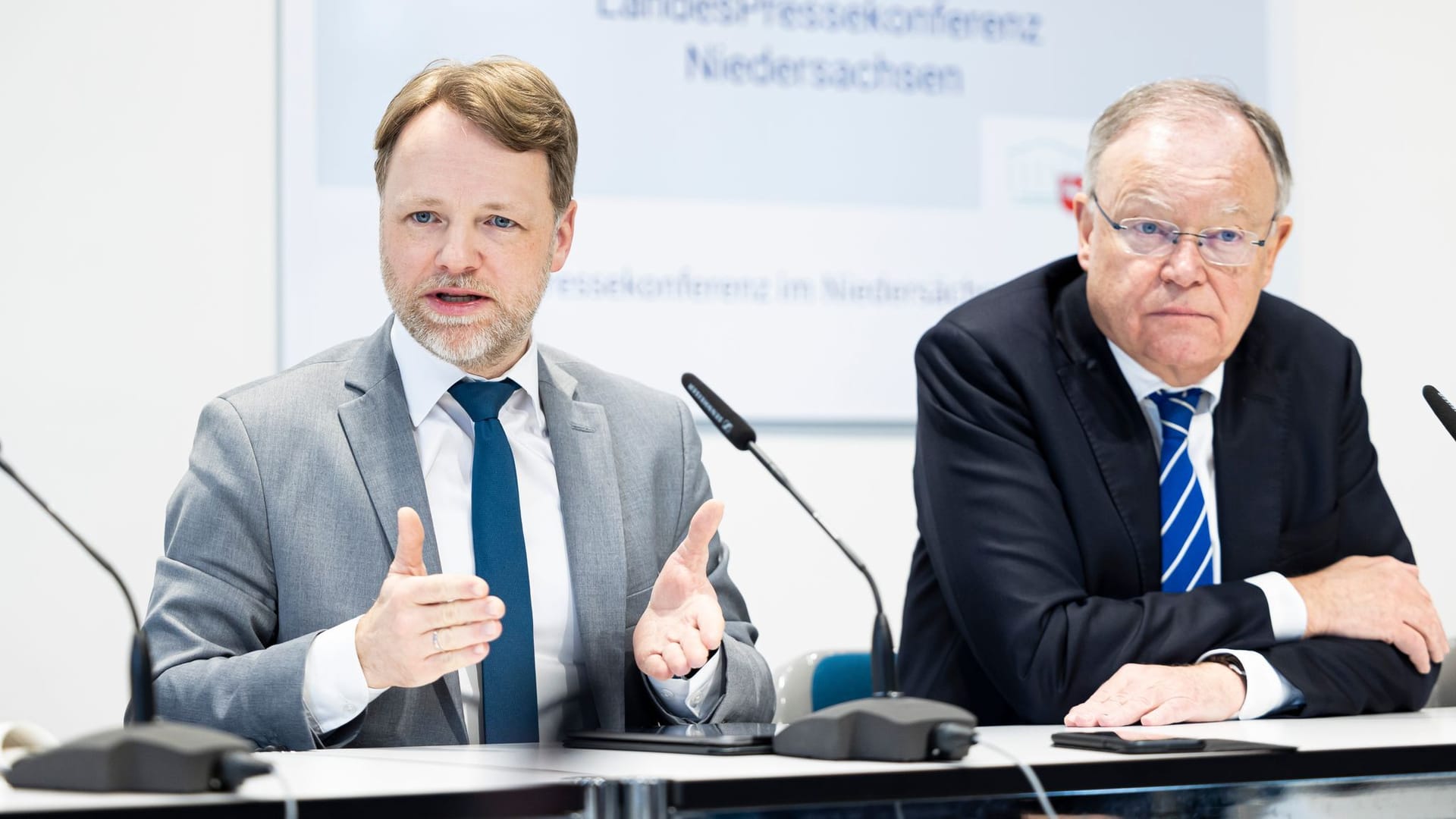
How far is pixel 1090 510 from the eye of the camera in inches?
86.7

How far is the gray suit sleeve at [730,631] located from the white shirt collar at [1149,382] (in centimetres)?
68

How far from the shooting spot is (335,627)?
1762 mm

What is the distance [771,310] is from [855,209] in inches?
12.4

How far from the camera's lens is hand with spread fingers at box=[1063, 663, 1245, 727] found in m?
1.80

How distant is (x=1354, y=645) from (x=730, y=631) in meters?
0.87

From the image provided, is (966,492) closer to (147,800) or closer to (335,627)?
(335,627)

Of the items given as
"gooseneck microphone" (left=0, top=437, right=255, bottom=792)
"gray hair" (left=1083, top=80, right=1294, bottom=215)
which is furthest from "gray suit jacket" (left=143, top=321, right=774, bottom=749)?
"gray hair" (left=1083, top=80, right=1294, bottom=215)

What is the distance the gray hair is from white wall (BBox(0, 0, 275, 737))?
1.68 m

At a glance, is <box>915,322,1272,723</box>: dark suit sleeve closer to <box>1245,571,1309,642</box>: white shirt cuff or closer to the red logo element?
<box>1245,571,1309,642</box>: white shirt cuff

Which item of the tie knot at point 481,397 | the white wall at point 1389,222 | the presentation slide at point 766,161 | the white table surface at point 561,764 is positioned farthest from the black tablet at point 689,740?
the white wall at point 1389,222

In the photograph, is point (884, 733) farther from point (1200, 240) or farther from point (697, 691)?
point (1200, 240)

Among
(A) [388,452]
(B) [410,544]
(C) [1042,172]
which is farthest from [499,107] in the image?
(C) [1042,172]

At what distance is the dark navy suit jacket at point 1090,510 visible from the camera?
78.9 inches

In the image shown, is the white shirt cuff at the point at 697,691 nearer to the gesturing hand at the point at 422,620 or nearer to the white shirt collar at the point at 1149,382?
the gesturing hand at the point at 422,620
